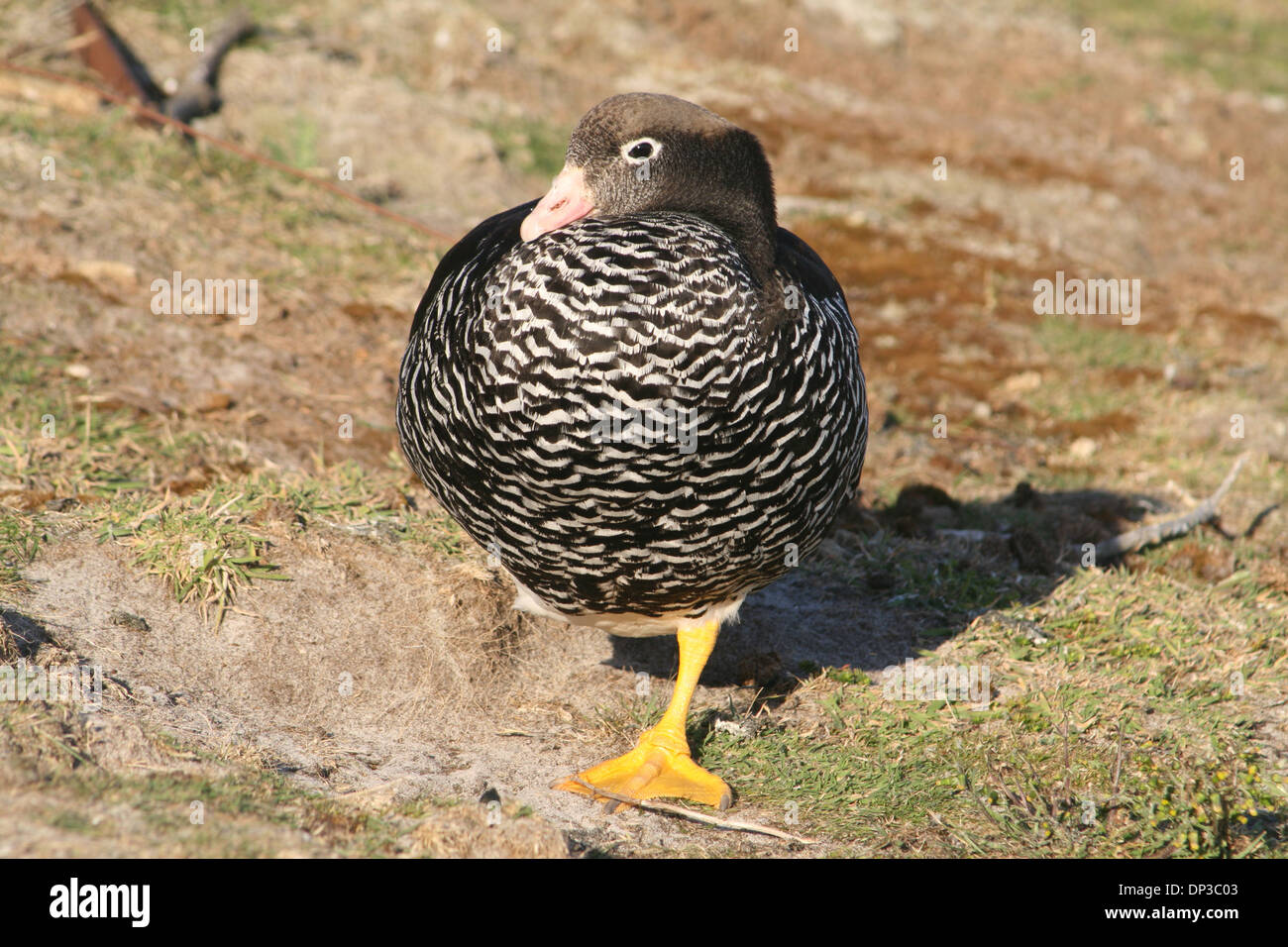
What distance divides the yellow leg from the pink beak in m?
1.62

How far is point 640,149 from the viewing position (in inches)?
156

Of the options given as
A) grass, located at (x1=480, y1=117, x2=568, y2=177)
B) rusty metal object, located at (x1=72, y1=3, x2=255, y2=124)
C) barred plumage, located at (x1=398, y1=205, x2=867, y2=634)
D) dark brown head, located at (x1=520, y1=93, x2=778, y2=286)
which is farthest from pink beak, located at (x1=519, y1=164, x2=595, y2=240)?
grass, located at (x1=480, y1=117, x2=568, y2=177)

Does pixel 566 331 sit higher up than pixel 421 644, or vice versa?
pixel 566 331

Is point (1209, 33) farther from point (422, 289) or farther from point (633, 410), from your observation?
point (633, 410)

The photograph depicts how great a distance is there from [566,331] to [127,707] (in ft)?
6.46

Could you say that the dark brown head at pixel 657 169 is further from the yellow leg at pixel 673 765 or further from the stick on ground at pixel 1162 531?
the stick on ground at pixel 1162 531

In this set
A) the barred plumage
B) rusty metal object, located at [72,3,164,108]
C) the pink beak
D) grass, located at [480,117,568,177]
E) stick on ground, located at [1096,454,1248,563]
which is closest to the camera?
the barred plumage

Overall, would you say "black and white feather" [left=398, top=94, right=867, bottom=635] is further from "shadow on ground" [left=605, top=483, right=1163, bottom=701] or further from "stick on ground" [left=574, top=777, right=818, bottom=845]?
"shadow on ground" [left=605, top=483, right=1163, bottom=701]

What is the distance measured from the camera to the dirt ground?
14.0ft

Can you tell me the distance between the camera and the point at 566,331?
11.1ft

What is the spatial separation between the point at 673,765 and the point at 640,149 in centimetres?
220
